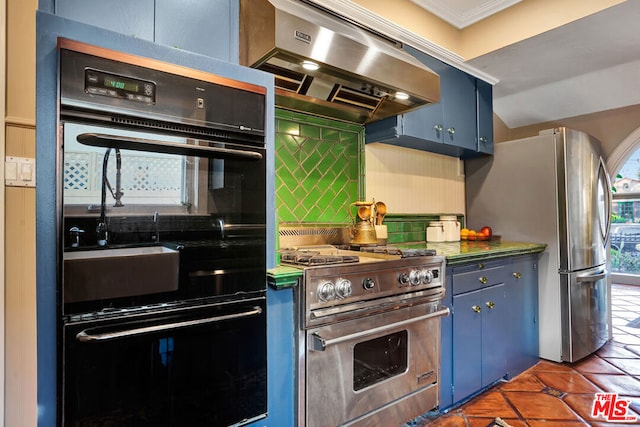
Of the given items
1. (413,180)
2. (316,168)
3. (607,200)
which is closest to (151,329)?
(316,168)

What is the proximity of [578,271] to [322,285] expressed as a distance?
231cm

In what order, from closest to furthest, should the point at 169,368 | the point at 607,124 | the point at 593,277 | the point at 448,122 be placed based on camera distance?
the point at 169,368
the point at 448,122
the point at 593,277
the point at 607,124

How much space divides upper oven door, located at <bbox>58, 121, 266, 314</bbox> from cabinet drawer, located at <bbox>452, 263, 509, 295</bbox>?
1226 mm

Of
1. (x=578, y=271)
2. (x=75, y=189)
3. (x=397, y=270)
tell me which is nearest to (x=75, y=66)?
(x=75, y=189)

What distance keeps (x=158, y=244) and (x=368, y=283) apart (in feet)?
2.84

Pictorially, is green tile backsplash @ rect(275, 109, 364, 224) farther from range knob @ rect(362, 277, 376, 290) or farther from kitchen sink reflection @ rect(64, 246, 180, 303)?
kitchen sink reflection @ rect(64, 246, 180, 303)

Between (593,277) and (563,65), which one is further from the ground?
(563,65)

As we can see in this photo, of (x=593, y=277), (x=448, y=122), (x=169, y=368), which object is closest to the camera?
(x=169, y=368)

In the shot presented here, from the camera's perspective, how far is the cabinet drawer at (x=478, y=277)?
2033 millimetres

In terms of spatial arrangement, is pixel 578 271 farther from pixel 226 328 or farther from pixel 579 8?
pixel 226 328

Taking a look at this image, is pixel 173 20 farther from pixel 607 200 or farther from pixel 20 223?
pixel 607 200

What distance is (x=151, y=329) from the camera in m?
1.10

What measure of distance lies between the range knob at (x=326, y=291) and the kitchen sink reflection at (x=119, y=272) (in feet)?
1.79

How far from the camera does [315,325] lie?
1.43 meters
